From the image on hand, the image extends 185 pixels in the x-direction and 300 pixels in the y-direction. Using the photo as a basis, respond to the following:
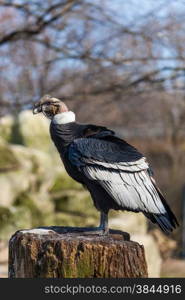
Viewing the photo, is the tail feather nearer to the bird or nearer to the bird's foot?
the bird

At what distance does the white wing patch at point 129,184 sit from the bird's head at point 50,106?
0.39m

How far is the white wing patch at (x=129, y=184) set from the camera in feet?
10.2

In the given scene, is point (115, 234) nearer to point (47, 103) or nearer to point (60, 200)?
point (47, 103)

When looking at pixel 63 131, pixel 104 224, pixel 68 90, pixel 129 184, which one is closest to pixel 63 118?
pixel 63 131

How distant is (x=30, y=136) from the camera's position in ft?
39.0

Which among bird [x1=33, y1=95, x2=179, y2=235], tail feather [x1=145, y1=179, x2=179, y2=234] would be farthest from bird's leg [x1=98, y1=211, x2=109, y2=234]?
tail feather [x1=145, y1=179, x2=179, y2=234]

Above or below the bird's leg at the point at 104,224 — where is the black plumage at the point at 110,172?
above

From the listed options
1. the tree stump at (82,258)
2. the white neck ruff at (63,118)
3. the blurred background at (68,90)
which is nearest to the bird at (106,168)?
the white neck ruff at (63,118)

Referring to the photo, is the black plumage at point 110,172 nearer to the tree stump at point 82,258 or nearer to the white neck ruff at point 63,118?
the white neck ruff at point 63,118

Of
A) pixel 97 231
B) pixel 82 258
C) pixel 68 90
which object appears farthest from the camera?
pixel 68 90

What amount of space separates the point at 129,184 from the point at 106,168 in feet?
0.54

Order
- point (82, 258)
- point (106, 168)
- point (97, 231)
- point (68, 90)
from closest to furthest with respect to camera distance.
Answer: point (82, 258) → point (106, 168) → point (97, 231) → point (68, 90)

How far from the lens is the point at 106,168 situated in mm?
3139

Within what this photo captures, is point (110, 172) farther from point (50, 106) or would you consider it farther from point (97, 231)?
point (50, 106)
